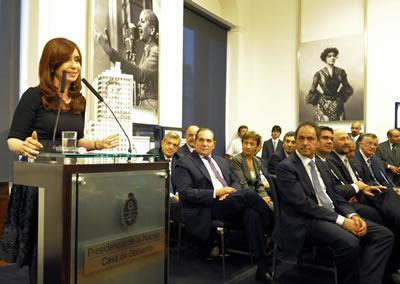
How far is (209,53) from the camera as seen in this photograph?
7.65 m

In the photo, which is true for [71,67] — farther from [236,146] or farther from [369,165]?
[236,146]

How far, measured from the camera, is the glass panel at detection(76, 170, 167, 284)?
1236 mm

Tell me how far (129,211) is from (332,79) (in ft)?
22.0

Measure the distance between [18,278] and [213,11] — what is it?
20.4ft

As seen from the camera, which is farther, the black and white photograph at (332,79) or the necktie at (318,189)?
the black and white photograph at (332,79)

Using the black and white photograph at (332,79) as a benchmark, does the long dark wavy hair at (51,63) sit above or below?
below

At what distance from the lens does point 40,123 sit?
61.7 inches

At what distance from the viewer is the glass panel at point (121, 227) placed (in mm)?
1236

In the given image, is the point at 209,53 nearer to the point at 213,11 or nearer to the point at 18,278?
the point at 213,11

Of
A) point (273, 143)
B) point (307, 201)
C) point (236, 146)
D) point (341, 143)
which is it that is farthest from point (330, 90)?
point (307, 201)

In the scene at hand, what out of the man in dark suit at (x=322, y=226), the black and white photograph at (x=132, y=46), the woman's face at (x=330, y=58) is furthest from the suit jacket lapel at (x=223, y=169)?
the woman's face at (x=330, y=58)

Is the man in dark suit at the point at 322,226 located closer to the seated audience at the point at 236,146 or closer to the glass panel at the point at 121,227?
the glass panel at the point at 121,227

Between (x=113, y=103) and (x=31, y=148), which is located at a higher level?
(x=113, y=103)

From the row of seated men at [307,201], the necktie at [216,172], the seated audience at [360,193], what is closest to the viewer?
the row of seated men at [307,201]
